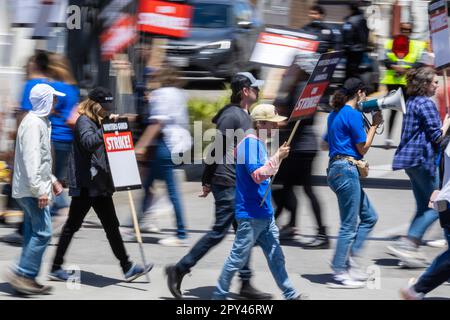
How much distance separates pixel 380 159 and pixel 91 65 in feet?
15.2

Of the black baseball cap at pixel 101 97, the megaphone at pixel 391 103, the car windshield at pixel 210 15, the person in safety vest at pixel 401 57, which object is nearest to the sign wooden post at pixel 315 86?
the megaphone at pixel 391 103

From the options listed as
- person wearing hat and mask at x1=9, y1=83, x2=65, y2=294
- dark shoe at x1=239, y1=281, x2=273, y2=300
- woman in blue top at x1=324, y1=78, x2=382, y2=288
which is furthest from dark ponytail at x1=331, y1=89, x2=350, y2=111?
person wearing hat and mask at x1=9, y1=83, x2=65, y2=294

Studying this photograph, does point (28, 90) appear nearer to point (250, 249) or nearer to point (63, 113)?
→ point (63, 113)

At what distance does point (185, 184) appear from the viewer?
12.5 metres

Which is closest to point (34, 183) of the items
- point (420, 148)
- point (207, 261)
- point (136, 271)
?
point (136, 271)

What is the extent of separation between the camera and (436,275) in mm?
7441

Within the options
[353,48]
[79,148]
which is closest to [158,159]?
[79,148]

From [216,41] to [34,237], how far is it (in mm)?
12265

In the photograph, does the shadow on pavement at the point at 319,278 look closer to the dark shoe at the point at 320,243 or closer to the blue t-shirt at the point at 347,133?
the dark shoe at the point at 320,243

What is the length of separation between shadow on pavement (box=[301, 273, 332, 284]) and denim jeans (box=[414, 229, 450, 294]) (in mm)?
1172

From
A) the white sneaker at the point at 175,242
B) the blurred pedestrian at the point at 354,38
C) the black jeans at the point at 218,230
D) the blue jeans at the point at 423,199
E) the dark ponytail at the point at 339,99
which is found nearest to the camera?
the black jeans at the point at 218,230

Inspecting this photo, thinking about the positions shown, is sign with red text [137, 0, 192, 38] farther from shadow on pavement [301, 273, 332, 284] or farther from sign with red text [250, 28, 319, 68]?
shadow on pavement [301, 273, 332, 284]

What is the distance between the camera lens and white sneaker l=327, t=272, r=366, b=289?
830cm

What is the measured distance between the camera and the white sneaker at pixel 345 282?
8305 millimetres
